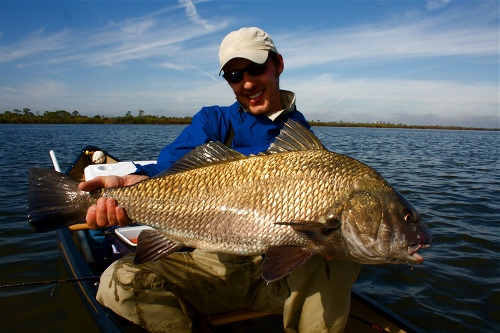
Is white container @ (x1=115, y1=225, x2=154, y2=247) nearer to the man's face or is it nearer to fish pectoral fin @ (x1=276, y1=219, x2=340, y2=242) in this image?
the man's face

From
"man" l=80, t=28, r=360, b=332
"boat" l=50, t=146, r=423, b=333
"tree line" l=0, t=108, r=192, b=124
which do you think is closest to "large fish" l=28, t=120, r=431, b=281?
"man" l=80, t=28, r=360, b=332

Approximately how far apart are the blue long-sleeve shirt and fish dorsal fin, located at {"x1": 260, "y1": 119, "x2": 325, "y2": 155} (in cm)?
61

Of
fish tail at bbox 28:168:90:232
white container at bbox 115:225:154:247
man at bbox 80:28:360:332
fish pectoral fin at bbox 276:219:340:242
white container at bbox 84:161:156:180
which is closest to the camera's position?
fish pectoral fin at bbox 276:219:340:242

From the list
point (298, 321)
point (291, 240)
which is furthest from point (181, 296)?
point (291, 240)

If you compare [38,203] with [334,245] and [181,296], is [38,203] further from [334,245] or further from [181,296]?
[334,245]

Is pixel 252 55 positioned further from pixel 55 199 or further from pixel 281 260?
pixel 55 199

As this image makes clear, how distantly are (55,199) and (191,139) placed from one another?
4.45 ft

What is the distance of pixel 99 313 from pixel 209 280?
3.88 feet

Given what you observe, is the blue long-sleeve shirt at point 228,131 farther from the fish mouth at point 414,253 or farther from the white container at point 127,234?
the fish mouth at point 414,253

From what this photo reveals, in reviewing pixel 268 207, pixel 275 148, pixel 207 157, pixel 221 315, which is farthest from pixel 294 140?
pixel 221 315

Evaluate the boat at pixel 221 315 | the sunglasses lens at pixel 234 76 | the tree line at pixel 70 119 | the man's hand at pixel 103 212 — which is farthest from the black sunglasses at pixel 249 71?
the tree line at pixel 70 119

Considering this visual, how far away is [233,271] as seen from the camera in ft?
11.0

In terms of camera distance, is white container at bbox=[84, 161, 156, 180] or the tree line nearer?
white container at bbox=[84, 161, 156, 180]

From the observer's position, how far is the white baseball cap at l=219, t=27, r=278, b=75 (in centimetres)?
351
